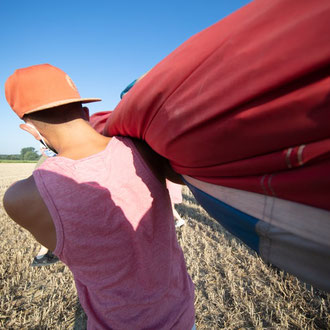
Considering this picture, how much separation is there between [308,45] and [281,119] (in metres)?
0.10

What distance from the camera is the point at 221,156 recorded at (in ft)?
1.31

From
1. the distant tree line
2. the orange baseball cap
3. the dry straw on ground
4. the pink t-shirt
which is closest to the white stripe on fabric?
the pink t-shirt

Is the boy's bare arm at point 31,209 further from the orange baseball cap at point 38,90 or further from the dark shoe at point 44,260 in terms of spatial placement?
the dark shoe at point 44,260

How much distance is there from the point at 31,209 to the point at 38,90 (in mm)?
481

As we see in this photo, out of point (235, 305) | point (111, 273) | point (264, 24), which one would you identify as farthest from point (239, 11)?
point (235, 305)

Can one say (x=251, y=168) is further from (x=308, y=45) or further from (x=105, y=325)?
(x=105, y=325)

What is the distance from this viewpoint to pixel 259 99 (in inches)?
12.9

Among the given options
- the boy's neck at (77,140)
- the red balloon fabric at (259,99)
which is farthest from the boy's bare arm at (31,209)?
the red balloon fabric at (259,99)

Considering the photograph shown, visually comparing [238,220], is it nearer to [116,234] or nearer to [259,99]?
[259,99]

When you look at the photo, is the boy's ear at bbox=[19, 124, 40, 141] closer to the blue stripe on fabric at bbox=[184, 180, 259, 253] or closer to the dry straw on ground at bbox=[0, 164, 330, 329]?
the blue stripe on fabric at bbox=[184, 180, 259, 253]

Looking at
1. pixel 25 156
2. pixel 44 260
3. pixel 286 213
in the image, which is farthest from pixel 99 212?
pixel 25 156

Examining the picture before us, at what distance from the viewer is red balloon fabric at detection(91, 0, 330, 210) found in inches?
11.0

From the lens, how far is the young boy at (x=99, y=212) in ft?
1.98

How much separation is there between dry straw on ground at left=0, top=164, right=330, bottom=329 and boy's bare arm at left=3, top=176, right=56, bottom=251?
1.33m
